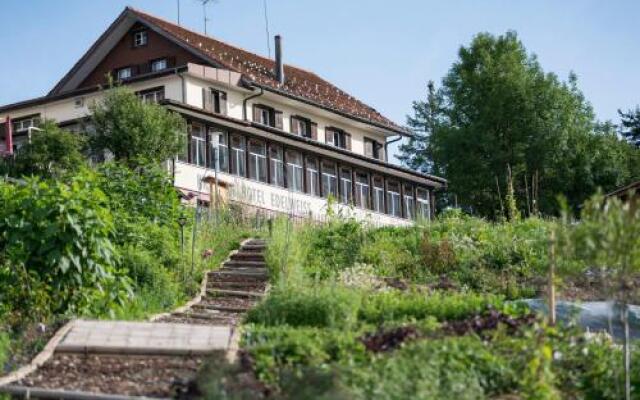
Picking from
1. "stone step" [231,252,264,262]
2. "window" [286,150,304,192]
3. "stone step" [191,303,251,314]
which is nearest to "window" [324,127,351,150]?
"window" [286,150,304,192]

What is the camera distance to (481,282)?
831 inches

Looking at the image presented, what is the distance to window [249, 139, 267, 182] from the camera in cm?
4359

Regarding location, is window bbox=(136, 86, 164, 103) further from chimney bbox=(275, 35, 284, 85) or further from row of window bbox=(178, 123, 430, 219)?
chimney bbox=(275, 35, 284, 85)

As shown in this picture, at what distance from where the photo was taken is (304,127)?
1962 inches

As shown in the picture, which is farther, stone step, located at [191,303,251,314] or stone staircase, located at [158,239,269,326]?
stone step, located at [191,303,251,314]

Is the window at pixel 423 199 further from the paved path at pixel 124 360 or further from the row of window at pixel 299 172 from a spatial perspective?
the paved path at pixel 124 360

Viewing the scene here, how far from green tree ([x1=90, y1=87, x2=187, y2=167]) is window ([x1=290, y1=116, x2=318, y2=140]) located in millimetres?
11597

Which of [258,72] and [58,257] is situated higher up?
[258,72]

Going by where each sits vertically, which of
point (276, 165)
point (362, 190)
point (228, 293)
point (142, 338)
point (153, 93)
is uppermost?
point (153, 93)

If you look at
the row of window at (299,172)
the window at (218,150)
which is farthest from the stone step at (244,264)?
the window at (218,150)

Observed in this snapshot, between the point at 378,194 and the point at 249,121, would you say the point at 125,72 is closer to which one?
the point at 249,121

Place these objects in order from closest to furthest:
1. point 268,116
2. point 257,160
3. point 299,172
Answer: point 257,160 → point 299,172 → point 268,116

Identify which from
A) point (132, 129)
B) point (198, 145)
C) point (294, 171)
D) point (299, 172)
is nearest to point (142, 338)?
point (132, 129)

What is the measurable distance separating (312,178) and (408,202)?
6147 millimetres
